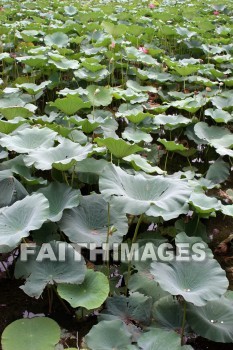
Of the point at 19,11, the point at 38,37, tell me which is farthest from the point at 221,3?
the point at 38,37

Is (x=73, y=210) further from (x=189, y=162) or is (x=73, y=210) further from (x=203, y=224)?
(x=189, y=162)

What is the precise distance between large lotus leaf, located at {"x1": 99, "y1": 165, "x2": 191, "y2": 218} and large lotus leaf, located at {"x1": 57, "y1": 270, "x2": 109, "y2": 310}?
1.08 feet

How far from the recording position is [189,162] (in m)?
3.22

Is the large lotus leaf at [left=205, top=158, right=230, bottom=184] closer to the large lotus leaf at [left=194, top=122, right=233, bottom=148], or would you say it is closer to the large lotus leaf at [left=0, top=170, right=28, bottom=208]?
the large lotus leaf at [left=194, top=122, right=233, bottom=148]

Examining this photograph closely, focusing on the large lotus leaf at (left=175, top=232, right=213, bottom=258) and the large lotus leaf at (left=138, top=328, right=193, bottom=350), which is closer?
the large lotus leaf at (left=138, top=328, right=193, bottom=350)

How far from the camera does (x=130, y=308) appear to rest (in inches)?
74.5

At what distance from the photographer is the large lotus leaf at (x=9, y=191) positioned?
2.22m

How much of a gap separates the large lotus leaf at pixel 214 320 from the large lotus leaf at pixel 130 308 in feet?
0.58

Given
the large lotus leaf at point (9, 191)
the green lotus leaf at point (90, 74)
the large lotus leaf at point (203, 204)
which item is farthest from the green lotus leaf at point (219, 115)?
the large lotus leaf at point (9, 191)

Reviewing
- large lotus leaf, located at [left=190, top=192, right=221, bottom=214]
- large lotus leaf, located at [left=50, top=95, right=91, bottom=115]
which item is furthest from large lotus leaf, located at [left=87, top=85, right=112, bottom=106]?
large lotus leaf, located at [left=190, top=192, right=221, bottom=214]

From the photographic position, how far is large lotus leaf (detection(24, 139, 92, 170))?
2.25 metres

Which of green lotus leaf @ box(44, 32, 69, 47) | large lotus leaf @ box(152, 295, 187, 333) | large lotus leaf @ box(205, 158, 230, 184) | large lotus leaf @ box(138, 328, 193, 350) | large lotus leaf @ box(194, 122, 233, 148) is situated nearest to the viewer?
large lotus leaf @ box(138, 328, 193, 350)

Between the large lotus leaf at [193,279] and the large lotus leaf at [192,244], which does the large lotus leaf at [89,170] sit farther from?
the large lotus leaf at [193,279]

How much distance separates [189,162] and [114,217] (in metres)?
1.19
